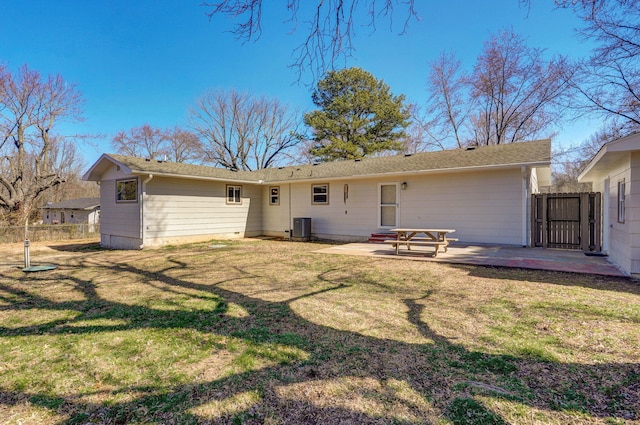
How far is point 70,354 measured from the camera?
120 inches

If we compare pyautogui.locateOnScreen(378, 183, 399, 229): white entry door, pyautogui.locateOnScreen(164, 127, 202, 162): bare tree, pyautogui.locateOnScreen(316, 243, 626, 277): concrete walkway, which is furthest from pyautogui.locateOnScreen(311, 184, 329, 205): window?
pyautogui.locateOnScreen(164, 127, 202, 162): bare tree

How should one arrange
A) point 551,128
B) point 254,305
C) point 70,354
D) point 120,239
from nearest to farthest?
point 70,354
point 254,305
point 120,239
point 551,128

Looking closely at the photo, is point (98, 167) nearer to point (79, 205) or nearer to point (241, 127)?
point (241, 127)

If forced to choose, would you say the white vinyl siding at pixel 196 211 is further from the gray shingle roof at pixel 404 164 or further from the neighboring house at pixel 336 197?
the gray shingle roof at pixel 404 164

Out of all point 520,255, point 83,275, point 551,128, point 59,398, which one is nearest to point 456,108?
point 551,128

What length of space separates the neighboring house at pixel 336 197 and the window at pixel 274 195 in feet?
0.15

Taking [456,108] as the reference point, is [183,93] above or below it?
above

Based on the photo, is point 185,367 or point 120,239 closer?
point 185,367

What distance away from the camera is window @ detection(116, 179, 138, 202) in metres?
11.2

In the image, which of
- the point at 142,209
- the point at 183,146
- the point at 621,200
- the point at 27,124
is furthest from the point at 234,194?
the point at 183,146

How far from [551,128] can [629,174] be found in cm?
1714

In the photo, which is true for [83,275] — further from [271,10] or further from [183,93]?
[183,93]

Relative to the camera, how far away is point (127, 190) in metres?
11.6

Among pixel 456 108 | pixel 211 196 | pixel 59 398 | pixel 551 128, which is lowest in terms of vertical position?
pixel 59 398
